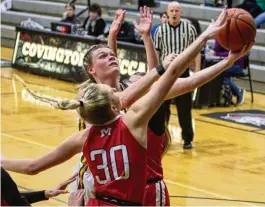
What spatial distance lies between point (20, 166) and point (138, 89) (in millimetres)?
877

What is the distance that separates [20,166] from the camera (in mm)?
4207

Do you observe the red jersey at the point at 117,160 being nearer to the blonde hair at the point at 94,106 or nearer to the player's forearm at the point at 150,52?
the blonde hair at the point at 94,106

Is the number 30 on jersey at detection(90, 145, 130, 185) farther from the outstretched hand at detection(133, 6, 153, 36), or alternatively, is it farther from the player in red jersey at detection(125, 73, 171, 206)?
the outstretched hand at detection(133, 6, 153, 36)

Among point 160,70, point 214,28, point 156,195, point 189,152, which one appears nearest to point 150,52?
point 160,70

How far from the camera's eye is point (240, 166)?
938 centimetres

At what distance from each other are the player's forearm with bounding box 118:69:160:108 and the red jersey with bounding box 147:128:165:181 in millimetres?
242

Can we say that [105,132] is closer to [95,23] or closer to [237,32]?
[237,32]

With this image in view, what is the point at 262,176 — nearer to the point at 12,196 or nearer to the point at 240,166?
the point at 240,166

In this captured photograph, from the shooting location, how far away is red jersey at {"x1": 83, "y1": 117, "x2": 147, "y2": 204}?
3.86 m

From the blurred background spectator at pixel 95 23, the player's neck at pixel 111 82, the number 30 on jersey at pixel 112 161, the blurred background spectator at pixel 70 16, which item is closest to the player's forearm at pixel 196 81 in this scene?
the player's neck at pixel 111 82

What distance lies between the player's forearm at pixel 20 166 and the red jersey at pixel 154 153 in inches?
29.3

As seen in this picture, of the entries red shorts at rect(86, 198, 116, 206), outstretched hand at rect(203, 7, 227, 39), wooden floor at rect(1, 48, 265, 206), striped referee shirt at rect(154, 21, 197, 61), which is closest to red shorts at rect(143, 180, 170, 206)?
red shorts at rect(86, 198, 116, 206)

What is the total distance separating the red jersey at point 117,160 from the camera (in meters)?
3.86

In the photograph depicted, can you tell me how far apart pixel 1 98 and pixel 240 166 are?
18.1 ft
